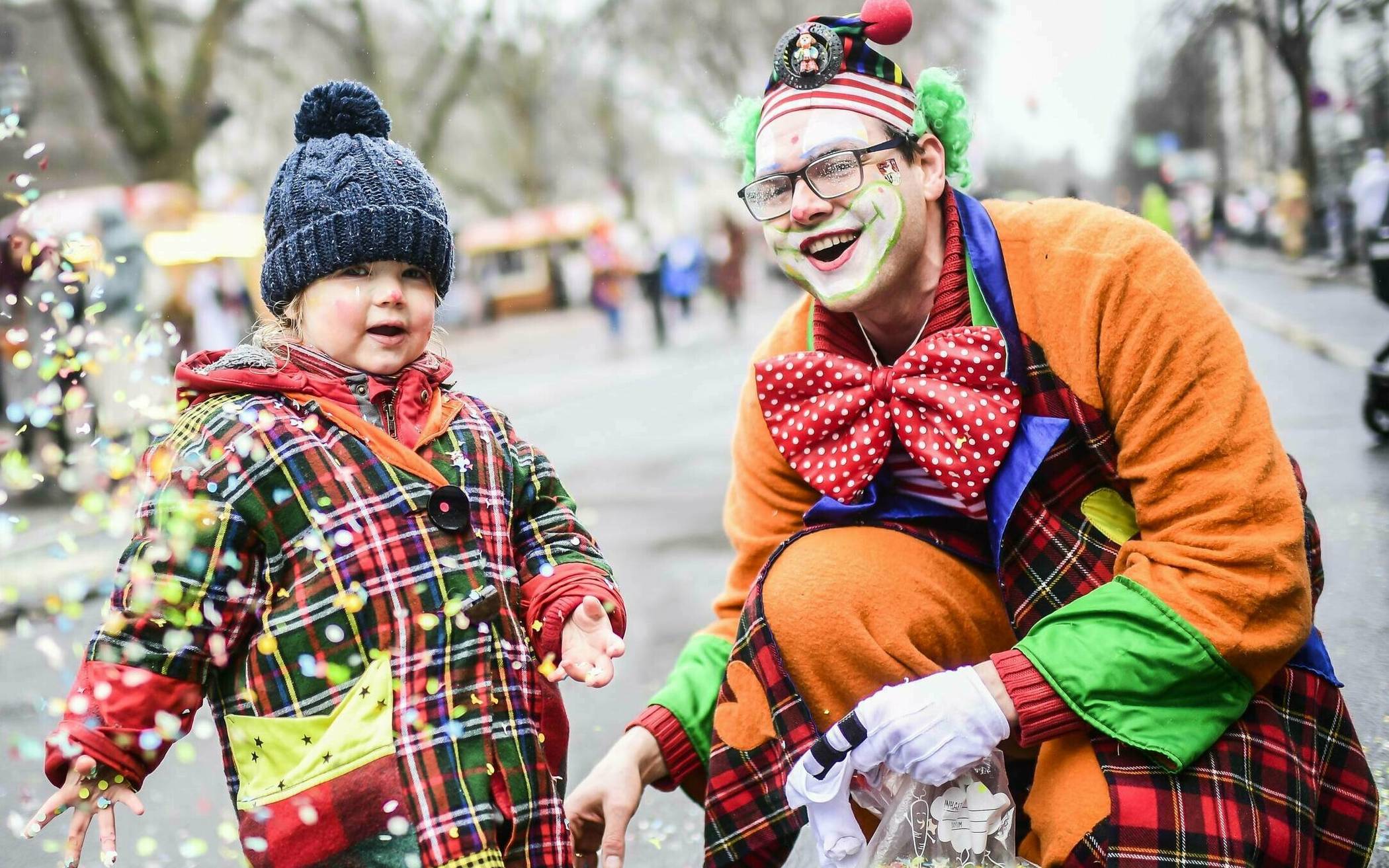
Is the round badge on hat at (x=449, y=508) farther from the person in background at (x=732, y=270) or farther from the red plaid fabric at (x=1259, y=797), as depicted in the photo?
the person in background at (x=732, y=270)

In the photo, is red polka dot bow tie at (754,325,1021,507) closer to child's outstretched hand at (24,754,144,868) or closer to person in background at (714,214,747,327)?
child's outstretched hand at (24,754,144,868)

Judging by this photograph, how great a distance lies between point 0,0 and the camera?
53.6 feet

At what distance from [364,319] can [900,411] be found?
924 mm

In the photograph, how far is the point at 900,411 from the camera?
2232 mm

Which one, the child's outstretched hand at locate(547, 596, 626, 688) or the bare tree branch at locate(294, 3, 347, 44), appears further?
the bare tree branch at locate(294, 3, 347, 44)

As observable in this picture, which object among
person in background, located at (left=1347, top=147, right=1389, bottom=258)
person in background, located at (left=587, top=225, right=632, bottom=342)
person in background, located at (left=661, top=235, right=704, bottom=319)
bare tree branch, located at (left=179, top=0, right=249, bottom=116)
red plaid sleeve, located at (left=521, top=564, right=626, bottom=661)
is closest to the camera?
red plaid sleeve, located at (left=521, top=564, right=626, bottom=661)

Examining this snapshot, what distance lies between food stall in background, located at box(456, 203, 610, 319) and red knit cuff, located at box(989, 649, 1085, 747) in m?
36.5

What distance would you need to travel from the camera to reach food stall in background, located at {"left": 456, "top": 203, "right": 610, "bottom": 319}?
3884 cm

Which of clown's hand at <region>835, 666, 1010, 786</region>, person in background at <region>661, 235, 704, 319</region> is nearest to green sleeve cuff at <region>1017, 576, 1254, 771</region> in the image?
clown's hand at <region>835, 666, 1010, 786</region>

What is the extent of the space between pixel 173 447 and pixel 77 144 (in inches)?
1188

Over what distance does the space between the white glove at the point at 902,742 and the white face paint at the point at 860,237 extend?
73 cm

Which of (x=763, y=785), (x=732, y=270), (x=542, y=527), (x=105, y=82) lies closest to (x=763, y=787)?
(x=763, y=785)

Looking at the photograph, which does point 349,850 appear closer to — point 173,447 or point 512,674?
point 512,674

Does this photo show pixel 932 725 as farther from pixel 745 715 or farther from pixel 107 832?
pixel 107 832
